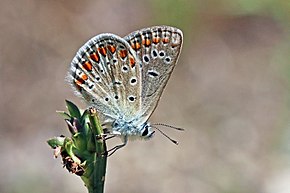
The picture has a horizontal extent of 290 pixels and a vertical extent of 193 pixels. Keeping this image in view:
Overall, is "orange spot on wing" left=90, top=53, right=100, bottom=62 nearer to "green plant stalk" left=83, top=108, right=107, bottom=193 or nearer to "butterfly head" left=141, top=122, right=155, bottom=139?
"butterfly head" left=141, top=122, right=155, bottom=139

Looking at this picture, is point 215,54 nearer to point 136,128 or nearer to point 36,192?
point 36,192

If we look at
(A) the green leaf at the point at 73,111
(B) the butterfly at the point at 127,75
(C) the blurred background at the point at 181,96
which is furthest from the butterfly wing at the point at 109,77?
(C) the blurred background at the point at 181,96

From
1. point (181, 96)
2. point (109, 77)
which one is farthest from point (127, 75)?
point (181, 96)

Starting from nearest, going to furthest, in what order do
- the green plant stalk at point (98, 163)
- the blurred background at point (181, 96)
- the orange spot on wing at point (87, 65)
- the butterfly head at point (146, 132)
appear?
the green plant stalk at point (98, 163) < the orange spot on wing at point (87, 65) < the butterfly head at point (146, 132) < the blurred background at point (181, 96)

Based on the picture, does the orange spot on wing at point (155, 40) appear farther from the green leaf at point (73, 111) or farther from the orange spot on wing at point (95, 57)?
the green leaf at point (73, 111)

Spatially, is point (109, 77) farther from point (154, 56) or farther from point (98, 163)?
point (98, 163)

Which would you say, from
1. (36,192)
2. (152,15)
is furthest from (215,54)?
(36,192)

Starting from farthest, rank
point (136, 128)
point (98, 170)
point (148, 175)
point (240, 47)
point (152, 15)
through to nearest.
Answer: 1. point (240, 47)
2. point (152, 15)
3. point (148, 175)
4. point (136, 128)
5. point (98, 170)
